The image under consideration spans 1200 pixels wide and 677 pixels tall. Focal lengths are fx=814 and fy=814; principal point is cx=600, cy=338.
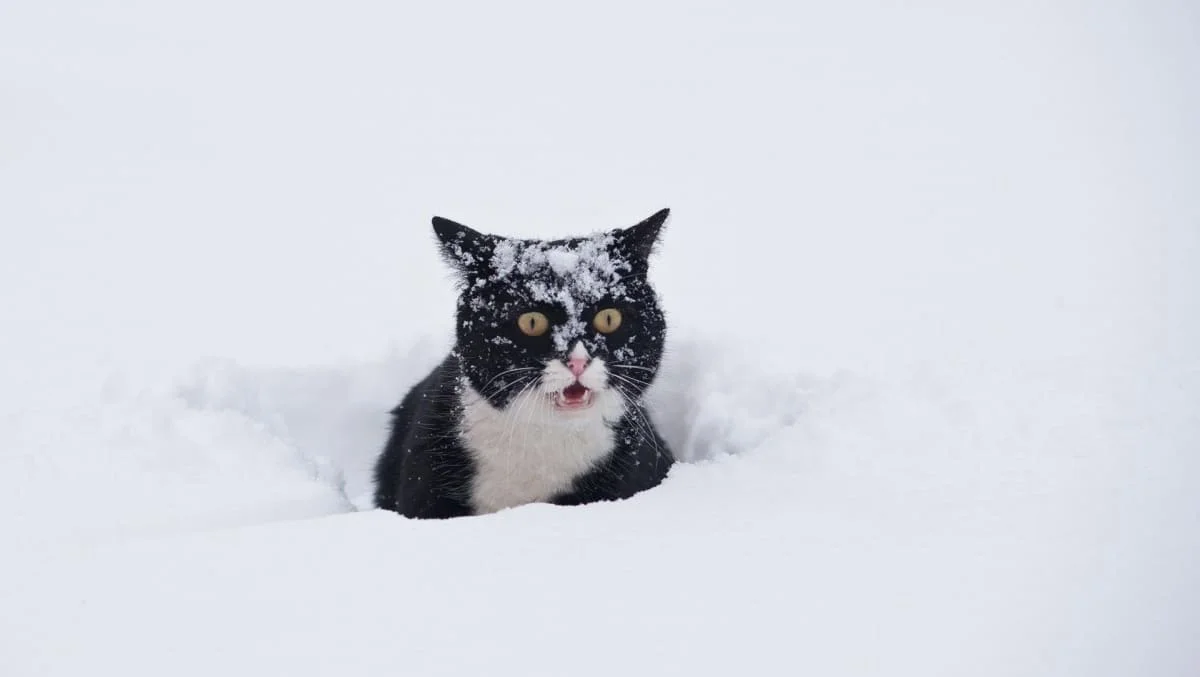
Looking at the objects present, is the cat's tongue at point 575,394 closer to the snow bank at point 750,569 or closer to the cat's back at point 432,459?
the snow bank at point 750,569

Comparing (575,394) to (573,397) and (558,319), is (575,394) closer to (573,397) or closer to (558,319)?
(573,397)

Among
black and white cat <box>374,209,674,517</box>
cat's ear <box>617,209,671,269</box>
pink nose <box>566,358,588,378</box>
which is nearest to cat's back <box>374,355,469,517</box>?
black and white cat <box>374,209,674,517</box>

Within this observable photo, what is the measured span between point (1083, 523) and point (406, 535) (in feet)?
5.69

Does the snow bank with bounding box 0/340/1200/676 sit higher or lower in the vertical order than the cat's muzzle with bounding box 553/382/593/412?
lower

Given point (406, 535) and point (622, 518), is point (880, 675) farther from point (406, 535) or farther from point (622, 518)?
point (406, 535)

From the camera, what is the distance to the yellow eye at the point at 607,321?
270 centimetres

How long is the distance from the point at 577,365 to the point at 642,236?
2.02ft

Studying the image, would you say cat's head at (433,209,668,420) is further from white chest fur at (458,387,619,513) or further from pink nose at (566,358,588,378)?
white chest fur at (458,387,619,513)

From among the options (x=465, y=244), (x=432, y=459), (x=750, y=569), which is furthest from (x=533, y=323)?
(x=750, y=569)

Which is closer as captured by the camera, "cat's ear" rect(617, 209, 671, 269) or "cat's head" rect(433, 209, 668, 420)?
"cat's head" rect(433, 209, 668, 420)

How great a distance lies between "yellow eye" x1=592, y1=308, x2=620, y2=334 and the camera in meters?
2.70

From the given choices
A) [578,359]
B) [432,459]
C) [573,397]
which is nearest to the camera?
[578,359]

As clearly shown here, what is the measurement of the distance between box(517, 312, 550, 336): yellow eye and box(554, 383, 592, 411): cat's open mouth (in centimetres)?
21

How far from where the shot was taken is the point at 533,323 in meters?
2.69
